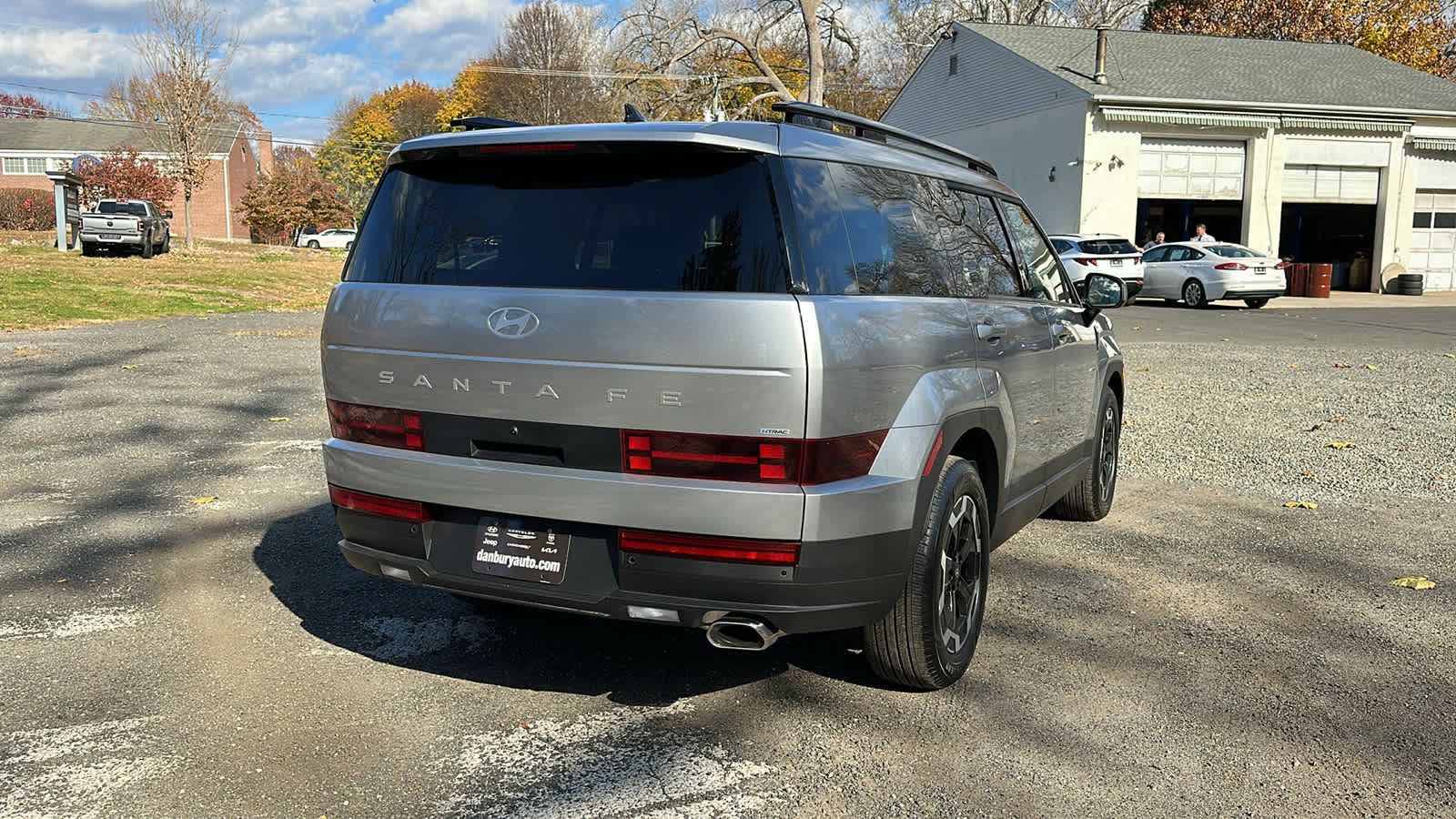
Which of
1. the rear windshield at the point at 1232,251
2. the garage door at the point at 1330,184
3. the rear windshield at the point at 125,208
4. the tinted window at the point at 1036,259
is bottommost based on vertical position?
the tinted window at the point at 1036,259

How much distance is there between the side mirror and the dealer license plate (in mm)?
3382

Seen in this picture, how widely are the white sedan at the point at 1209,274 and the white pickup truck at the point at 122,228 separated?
2648 centimetres

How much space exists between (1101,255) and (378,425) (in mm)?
23520

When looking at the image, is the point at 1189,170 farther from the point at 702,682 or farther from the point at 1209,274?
the point at 702,682

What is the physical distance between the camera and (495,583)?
3604 millimetres

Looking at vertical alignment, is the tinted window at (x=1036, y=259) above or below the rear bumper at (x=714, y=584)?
above

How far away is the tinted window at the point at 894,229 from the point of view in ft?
12.0

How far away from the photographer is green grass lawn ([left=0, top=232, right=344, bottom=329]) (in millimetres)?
19094

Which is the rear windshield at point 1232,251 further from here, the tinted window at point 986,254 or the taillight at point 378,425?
the taillight at point 378,425

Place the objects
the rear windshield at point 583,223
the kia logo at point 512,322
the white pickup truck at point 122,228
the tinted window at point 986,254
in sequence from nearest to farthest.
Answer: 1. the rear windshield at point 583,223
2. the kia logo at point 512,322
3. the tinted window at point 986,254
4. the white pickup truck at point 122,228

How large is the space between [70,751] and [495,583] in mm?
1313

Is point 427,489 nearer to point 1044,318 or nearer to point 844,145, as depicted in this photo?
point 844,145

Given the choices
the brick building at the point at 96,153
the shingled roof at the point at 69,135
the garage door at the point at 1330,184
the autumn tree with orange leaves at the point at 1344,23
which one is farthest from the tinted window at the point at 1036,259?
the shingled roof at the point at 69,135

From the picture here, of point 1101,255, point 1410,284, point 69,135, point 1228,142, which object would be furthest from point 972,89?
point 69,135
